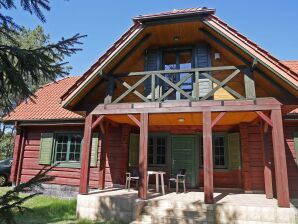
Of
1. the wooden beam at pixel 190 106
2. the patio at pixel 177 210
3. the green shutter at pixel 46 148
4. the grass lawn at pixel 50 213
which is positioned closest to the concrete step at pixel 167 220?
the patio at pixel 177 210

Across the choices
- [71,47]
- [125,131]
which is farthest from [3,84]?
[125,131]

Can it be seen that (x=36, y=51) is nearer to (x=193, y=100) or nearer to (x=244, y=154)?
(x=193, y=100)

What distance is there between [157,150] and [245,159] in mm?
3548

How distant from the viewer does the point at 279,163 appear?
259 inches

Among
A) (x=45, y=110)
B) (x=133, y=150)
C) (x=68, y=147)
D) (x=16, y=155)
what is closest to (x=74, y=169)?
(x=68, y=147)

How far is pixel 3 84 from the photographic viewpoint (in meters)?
3.33

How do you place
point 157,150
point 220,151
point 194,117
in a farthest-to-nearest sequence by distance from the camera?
point 157,150, point 220,151, point 194,117

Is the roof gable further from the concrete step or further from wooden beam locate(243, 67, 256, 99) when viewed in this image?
the concrete step

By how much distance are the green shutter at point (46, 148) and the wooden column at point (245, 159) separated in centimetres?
807

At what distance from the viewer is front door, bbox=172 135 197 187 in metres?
10.4

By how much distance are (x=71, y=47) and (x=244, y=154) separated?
7924 mm

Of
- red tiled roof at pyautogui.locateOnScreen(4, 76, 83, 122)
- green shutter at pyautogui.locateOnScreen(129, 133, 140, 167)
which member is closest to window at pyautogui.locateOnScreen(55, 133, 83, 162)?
red tiled roof at pyautogui.locateOnScreen(4, 76, 83, 122)

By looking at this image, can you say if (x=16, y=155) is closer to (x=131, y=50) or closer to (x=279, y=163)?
(x=131, y=50)

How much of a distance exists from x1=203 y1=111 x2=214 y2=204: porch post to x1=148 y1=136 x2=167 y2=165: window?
399 cm
